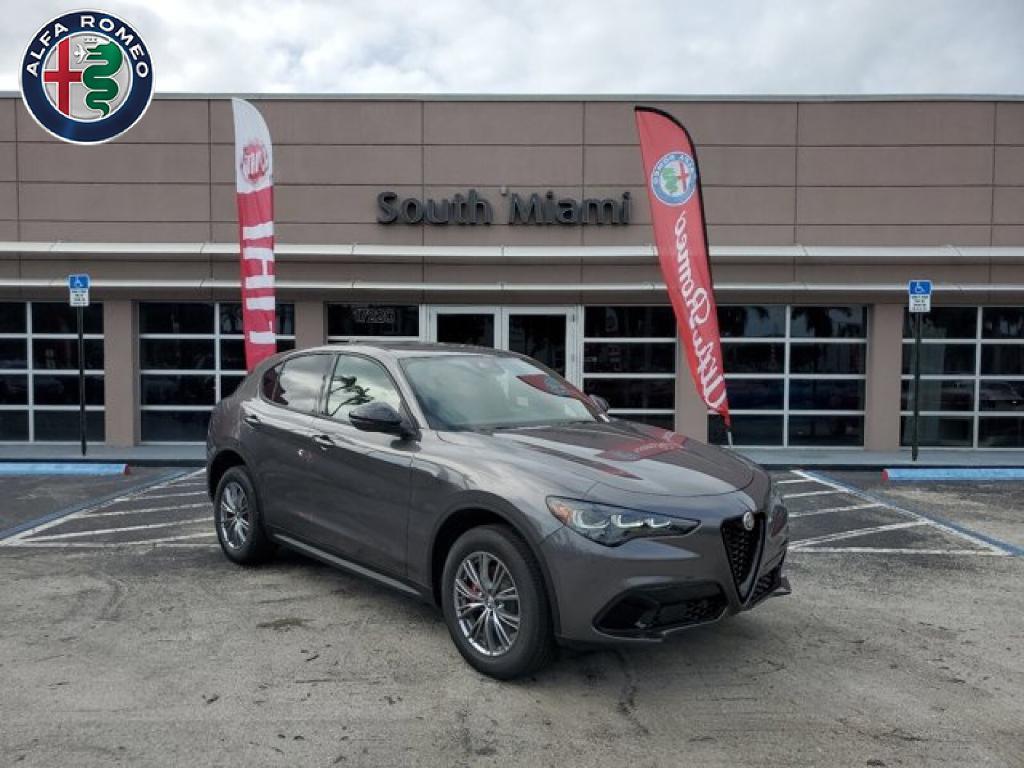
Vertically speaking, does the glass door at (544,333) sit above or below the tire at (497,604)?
above

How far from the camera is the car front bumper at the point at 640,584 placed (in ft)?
12.0

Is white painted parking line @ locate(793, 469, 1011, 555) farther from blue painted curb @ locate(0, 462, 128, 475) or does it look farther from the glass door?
blue painted curb @ locate(0, 462, 128, 475)

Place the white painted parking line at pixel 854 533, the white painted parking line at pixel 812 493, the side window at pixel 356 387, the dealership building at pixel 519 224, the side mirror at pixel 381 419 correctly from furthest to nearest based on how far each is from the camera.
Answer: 1. the dealership building at pixel 519 224
2. the white painted parking line at pixel 812 493
3. the white painted parking line at pixel 854 533
4. the side window at pixel 356 387
5. the side mirror at pixel 381 419

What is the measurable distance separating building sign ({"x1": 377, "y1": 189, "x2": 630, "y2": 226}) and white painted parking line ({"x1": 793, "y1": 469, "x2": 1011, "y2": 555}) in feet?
18.1

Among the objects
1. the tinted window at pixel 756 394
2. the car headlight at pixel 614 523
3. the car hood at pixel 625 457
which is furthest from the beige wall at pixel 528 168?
the car headlight at pixel 614 523

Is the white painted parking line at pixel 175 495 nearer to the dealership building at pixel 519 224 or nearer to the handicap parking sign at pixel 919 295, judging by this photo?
the dealership building at pixel 519 224

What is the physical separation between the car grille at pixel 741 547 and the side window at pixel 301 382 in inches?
112

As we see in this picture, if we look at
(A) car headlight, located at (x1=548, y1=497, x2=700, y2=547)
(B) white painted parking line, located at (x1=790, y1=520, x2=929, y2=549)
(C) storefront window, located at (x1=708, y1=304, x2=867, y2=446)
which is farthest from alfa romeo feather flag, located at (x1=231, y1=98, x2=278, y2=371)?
(A) car headlight, located at (x1=548, y1=497, x2=700, y2=547)

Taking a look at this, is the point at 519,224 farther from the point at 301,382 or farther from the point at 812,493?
the point at 301,382

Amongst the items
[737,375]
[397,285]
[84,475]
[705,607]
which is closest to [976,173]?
[737,375]

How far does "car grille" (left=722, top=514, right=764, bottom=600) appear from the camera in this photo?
3.88m

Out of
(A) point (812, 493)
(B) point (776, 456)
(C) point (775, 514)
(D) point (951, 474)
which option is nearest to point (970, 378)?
(D) point (951, 474)

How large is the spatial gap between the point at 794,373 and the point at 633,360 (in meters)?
2.81

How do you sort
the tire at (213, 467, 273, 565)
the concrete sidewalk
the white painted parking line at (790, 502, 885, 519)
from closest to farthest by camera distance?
the tire at (213, 467, 273, 565)
the white painted parking line at (790, 502, 885, 519)
the concrete sidewalk
